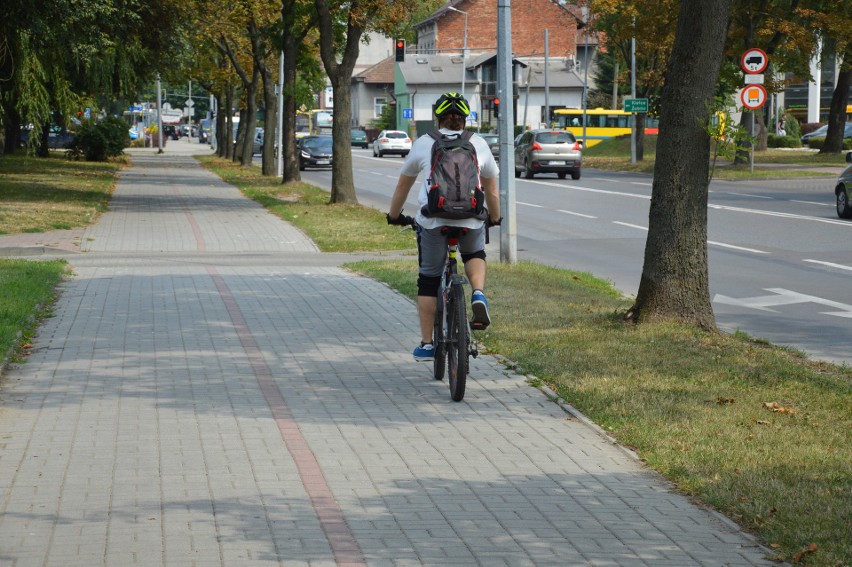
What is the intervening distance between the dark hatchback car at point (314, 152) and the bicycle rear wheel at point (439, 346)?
4596cm

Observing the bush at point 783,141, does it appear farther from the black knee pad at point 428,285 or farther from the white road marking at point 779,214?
the black knee pad at point 428,285

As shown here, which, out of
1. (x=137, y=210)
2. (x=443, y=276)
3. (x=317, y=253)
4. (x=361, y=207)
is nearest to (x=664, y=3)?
(x=361, y=207)

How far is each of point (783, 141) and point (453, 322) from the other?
65268 millimetres

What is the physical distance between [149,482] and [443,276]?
112 inches

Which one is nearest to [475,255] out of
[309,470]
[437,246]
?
[437,246]

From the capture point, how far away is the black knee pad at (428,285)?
8.25 metres

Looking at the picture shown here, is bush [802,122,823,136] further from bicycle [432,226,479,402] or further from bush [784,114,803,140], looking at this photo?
bicycle [432,226,479,402]

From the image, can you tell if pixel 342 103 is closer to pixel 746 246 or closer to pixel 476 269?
pixel 746 246

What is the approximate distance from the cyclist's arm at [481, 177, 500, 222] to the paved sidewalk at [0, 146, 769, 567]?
1.13m

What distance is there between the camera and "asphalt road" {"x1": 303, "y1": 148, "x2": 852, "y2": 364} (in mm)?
12281

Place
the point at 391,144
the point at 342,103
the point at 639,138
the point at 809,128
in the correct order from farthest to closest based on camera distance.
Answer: the point at 809,128
the point at 391,144
the point at 639,138
the point at 342,103

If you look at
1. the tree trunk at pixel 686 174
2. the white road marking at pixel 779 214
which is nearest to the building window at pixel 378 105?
the white road marking at pixel 779 214

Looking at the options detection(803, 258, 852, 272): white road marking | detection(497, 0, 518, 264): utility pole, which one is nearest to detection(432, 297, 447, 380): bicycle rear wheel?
detection(497, 0, 518, 264): utility pole

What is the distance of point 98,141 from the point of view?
186 ft
